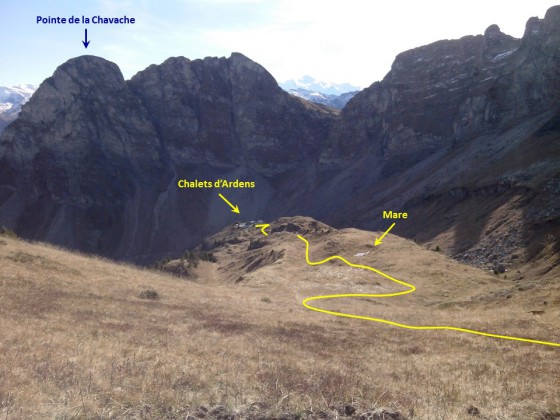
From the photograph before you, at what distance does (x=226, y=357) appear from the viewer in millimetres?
13320

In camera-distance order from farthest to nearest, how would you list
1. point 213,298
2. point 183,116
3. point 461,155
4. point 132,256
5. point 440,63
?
1. point 183,116
2. point 440,63
3. point 132,256
4. point 461,155
5. point 213,298

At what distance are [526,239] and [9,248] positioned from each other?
5052 cm

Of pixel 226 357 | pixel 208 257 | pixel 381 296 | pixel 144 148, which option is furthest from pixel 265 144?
pixel 226 357

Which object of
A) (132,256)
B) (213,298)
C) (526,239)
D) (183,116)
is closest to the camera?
(213,298)

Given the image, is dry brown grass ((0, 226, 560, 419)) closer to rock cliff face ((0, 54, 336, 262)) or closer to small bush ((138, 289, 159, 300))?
small bush ((138, 289, 159, 300))

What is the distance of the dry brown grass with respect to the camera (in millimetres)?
9414

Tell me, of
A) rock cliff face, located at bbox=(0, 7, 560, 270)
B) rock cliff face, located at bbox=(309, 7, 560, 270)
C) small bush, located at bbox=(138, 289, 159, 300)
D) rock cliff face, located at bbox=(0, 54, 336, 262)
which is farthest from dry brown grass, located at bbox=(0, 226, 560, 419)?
rock cliff face, located at bbox=(0, 54, 336, 262)

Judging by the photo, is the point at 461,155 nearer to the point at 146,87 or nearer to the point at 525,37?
the point at 525,37

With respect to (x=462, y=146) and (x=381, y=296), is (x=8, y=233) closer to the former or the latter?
(x=381, y=296)

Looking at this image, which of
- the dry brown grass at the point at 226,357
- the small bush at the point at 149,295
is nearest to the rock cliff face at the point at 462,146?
the dry brown grass at the point at 226,357

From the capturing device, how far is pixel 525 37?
103 metres

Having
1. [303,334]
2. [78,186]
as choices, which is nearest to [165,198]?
[78,186]

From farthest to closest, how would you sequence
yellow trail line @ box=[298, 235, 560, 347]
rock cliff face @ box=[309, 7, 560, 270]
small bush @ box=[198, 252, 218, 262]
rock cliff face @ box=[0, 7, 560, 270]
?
1. rock cliff face @ box=[0, 7, 560, 270]
2. small bush @ box=[198, 252, 218, 262]
3. rock cliff face @ box=[309, 7, 560, 270]
4. yellow trail line @ box=[298, 235, 560, 347]

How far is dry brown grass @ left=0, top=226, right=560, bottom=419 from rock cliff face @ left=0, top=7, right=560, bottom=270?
183 ft
